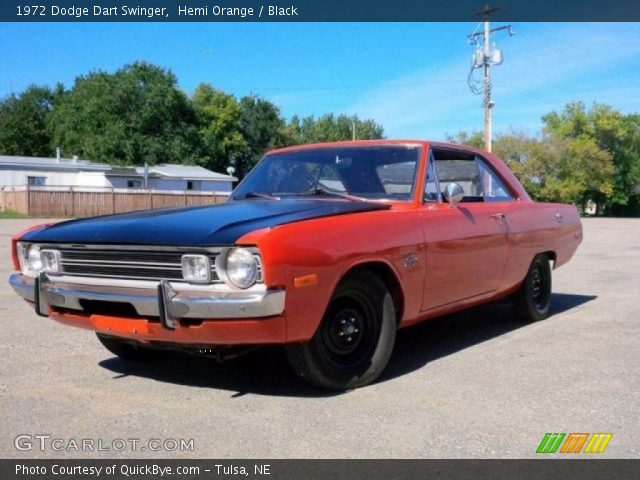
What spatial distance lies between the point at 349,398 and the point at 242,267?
1131 millimetres

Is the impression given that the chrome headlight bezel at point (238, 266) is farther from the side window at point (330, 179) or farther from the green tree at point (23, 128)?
the green tree at point (23, 128)

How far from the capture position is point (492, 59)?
104 feet

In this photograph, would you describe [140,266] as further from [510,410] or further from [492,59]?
[492,59]

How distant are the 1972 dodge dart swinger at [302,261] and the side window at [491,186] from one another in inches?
3.5

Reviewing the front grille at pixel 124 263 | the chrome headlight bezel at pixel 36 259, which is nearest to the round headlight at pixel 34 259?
the chrome headlight bezel at pixel 36 259

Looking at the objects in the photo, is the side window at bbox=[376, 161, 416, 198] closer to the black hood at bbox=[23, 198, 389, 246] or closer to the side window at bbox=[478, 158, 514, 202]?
the black hood at bbox=[23, 198, 389, 246]

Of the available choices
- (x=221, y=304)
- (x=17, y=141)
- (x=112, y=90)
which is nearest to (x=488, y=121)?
(x=221, y=304)

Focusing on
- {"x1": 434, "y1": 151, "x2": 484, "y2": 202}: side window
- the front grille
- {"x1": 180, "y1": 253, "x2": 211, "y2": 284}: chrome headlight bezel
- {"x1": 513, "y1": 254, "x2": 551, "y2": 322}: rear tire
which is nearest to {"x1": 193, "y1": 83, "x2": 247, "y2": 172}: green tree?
{"x1": 513, "y1": 254, "x2": 551, "y2": 322}: rear tire

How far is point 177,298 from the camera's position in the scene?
366 centimetres

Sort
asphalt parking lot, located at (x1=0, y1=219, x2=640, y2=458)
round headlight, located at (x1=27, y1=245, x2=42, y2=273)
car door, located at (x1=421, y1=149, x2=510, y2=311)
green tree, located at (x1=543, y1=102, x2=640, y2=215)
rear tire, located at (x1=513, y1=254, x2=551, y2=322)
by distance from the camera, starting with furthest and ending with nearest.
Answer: green tree, located at (x1=543, y1=102, x2=640, y2=215) → rear tire, located at (x1=513, y1=254, x2=551, y2=322) → car door, located at (x1=421, y1=149, x2=510, y2=311) → round headlight, located at (x1=27, y1=245, x2=42, y2=273) → asphalt parking lot, located at (x1=0, y1=219, x2=640, y2=458)

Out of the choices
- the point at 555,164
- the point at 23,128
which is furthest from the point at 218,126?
the point at 555,164

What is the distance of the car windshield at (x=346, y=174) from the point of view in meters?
5.01

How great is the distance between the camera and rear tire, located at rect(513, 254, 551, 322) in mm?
6344

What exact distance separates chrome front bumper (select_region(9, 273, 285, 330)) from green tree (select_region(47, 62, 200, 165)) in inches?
1981
